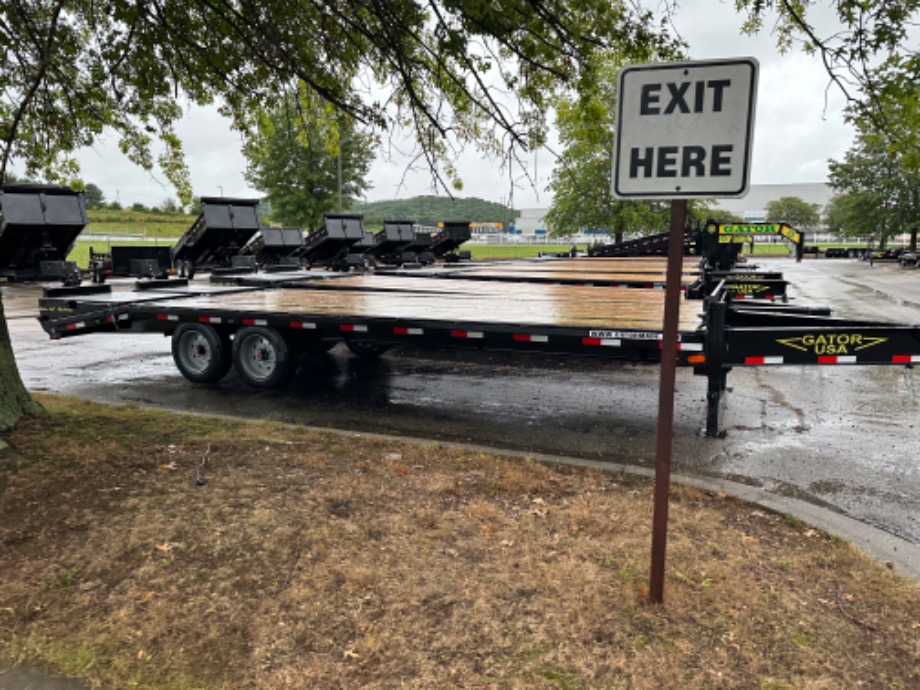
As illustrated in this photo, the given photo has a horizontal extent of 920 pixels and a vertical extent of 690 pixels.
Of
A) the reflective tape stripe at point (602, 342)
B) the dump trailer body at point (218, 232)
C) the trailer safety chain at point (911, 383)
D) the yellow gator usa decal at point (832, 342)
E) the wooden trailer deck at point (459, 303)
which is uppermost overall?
the dump trailer body at point (218, 232)

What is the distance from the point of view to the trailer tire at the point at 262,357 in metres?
7.78

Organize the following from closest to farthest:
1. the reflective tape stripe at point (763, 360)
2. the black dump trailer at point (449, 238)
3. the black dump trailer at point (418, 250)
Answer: the reflective tape stripe at point (763, 360) < the black dump trailer at point (418, 250) < the black dump trailer at point (449, 238)

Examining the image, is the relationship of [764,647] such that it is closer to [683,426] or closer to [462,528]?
[462,528]

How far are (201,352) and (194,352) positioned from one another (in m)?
0.10

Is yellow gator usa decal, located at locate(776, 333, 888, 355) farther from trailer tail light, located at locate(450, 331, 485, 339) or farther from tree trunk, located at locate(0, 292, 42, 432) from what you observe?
tree trunk, located at locate(0, 292, 42, 432)

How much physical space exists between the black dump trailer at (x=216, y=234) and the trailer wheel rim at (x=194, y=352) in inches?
432

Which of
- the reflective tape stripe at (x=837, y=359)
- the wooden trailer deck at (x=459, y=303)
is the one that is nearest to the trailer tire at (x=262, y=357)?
the wooden trailer deck at (x=459, y=303)

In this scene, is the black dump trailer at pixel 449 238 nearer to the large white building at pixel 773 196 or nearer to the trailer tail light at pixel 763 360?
the trailer tail light at pixel 763 360

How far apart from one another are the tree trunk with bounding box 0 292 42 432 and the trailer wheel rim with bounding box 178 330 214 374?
2.75 metres

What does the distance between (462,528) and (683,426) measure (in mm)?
3540

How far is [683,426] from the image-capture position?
6.67m

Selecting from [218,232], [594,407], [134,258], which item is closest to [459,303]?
[594,407]

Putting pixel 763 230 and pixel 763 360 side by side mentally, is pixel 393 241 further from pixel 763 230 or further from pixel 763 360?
pixel 763 360

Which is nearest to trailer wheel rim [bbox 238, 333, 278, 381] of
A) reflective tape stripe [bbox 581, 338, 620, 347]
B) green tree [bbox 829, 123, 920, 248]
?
reflective tape stripe [bbox 581, 338, 620, 347]
